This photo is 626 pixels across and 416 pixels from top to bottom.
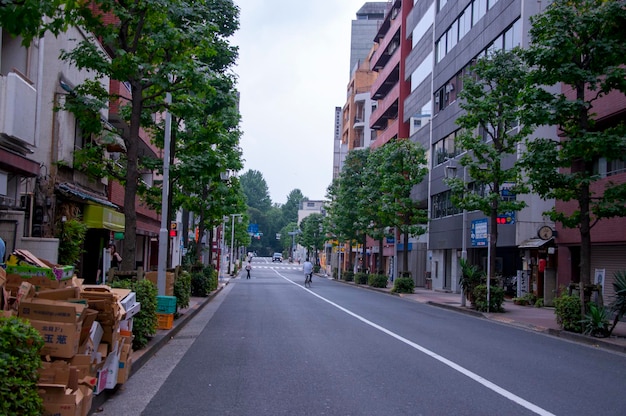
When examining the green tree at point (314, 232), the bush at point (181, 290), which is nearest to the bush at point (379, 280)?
the bush at point (181, 290)

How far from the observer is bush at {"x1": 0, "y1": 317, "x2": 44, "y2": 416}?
15.0 ft

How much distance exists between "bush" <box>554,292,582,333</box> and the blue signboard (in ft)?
52.2

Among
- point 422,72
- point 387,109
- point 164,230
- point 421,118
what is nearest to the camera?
point 164,230

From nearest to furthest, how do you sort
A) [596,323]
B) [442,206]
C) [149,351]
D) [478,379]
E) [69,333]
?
[69,333] → [478,379] → [149,351] → [596,323] → [442,206]

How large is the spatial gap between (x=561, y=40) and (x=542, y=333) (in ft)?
26.8

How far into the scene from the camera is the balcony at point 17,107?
1216 centimetres

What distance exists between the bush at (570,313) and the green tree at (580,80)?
0.93 feet

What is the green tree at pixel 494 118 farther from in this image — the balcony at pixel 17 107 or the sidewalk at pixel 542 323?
the balcony at pixel 17 107

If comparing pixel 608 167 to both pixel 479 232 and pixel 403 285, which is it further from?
pixel 403 285

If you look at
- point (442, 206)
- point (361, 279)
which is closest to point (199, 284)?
point (442, 206)

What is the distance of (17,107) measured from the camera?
12516 millimetres

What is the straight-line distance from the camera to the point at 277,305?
2411 centimetres

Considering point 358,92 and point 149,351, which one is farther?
point 358,92

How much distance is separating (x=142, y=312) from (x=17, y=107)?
5.23m
